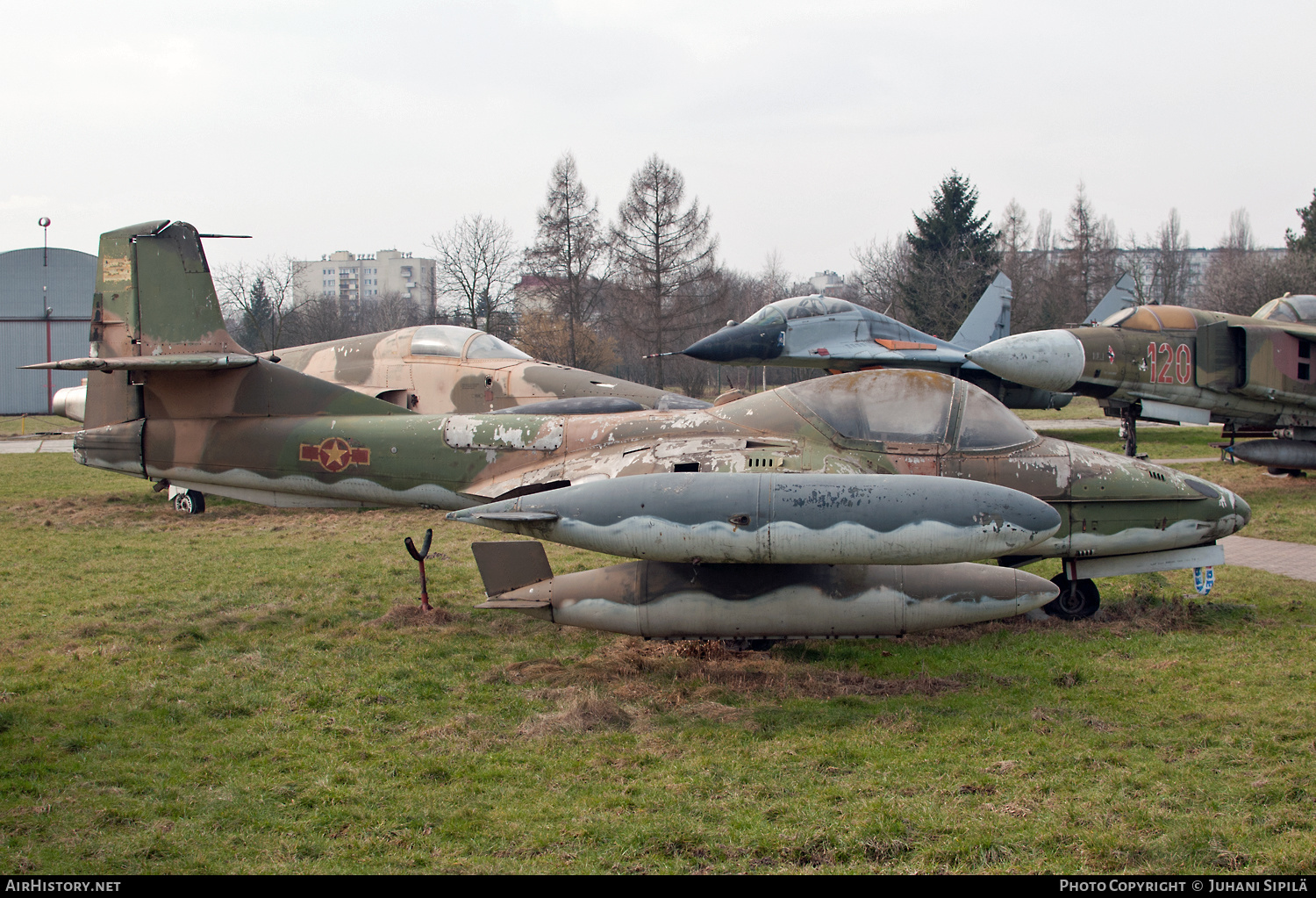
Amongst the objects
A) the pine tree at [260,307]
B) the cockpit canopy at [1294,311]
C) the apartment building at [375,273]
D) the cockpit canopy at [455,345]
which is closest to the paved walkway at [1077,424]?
the cockpit canopy at [1294,311]

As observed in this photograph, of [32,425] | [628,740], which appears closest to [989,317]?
[628,740]

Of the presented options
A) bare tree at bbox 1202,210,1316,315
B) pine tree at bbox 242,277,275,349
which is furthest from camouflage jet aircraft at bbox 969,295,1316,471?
pine tree at bbox 242,277,275,349

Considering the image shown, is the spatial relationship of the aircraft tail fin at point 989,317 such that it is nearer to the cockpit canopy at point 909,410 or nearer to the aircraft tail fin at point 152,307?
the cockpit canopy at point 909,410

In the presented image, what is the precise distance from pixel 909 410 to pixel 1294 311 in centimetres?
1381

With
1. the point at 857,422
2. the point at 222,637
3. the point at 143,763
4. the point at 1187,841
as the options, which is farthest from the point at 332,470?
the point at 1187,841

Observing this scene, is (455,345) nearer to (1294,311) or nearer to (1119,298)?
(1294,311)

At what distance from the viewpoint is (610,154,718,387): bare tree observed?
1497 inches

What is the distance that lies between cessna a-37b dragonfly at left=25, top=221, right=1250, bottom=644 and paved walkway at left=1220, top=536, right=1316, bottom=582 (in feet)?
9.18

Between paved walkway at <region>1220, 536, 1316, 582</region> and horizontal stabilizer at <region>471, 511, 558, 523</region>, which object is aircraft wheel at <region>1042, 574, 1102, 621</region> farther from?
horizontal stabilizer at <region>471, 511, 558, 523</region>

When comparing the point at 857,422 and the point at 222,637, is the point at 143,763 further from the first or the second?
the point at 857,422

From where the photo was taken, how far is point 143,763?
5242 mm

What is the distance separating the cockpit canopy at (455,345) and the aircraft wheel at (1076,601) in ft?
28.9

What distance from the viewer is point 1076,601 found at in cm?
841

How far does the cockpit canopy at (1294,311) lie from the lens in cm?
1708
